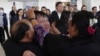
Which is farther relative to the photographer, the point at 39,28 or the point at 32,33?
the point at 39,28

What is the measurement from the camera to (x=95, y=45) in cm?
196

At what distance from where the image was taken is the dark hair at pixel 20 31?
207 centimetres

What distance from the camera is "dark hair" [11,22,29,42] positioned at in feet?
6.80

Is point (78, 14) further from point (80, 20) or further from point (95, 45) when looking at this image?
point (95, 45)

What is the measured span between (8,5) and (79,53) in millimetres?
11878

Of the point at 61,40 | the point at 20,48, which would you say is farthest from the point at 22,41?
the point at 61,40

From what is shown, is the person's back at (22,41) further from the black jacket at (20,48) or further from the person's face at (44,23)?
the person's face at (44,23)

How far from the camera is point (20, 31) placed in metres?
2.07

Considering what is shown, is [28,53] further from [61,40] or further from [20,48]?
[61,40]

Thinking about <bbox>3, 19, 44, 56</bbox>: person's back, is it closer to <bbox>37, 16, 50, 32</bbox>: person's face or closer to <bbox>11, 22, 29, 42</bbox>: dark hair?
<bbox>11, 22, 29, 42</bbox>: dark hair

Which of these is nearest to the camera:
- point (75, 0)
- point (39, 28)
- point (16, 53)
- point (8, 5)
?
point (16, 53)

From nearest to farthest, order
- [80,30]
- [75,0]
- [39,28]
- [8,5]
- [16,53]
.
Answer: [80,30]
[16,53]
[39,28]
[8,5]
[75,0]

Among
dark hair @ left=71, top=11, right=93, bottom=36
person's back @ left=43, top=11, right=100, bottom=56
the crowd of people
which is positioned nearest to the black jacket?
the crowd of people

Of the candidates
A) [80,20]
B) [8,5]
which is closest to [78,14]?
[80,20]
